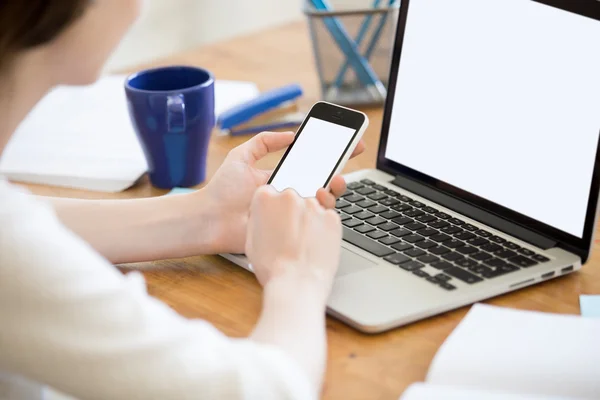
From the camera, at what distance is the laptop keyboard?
776 millimetres

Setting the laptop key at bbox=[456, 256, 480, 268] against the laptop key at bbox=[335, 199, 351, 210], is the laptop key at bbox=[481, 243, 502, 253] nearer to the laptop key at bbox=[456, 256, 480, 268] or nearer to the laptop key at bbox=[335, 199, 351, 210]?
the laptop key at bbox=[456, 256, 480, 268]

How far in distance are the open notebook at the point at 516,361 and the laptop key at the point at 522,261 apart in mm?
89

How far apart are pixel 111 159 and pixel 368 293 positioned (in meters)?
0.51

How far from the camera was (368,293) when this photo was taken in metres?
0.74

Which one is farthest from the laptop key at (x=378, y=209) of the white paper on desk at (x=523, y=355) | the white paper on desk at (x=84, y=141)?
the white paper on desk at (x=84, y=141)

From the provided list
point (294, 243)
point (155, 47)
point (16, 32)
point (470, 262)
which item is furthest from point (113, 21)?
point (155, 47)

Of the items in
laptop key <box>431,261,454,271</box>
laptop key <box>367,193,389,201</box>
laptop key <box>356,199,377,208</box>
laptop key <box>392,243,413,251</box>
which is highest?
laptop key <box>431,261,454,271</box>

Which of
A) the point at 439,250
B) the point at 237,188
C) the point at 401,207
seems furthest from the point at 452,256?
the point at 237,188

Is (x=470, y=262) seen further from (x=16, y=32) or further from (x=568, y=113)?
(x=16, y=32)

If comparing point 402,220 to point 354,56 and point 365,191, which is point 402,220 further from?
point 354,56

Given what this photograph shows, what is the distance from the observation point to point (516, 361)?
64 cm

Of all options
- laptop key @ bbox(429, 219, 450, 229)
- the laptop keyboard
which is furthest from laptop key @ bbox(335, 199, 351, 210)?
laptop key @ bbox(429, 219, 450, 229)

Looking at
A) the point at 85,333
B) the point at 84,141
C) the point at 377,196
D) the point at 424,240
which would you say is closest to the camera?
the point at 85,333

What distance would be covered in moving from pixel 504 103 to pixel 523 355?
0.97ft
